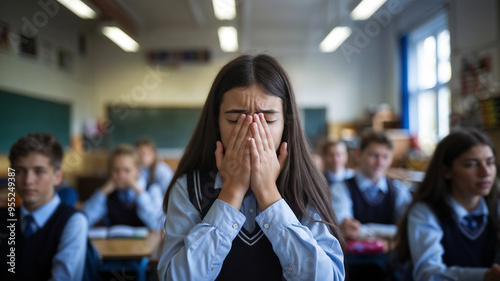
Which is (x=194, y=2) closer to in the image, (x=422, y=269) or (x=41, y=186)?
(x=41, y=186)

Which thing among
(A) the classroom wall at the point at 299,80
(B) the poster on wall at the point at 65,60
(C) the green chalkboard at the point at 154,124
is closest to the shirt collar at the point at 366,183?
(B) the poster on wall at the point at 65,60

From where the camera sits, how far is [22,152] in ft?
4.38

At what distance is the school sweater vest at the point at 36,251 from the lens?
1.29 metres

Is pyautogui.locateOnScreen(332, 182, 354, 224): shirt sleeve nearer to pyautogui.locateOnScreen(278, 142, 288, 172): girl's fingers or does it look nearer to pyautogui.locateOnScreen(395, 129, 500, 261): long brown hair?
pyautogui.locateOnScreen(395, 129, 500, 261): long brown hair

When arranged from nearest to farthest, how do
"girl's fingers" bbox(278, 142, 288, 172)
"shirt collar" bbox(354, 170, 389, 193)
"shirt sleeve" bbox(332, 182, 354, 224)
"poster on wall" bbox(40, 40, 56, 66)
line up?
"girl's fingers" bbox(278, 142, 288, 172), "shirt sleeve" bbox(332, 182, 354, 224), "shirt collar" bbox(354, 170, 389, 193), "poster on wall" bbox(40, 40, 56, 66)

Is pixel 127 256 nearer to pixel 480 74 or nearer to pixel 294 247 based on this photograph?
pixel 294 247

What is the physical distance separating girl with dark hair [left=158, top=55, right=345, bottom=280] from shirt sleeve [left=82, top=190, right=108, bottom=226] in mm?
1846

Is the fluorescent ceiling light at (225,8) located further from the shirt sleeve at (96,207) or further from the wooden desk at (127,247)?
the wooden desk at (127,247)

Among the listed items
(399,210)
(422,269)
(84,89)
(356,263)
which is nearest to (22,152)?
(422,269)

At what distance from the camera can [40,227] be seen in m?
1.35

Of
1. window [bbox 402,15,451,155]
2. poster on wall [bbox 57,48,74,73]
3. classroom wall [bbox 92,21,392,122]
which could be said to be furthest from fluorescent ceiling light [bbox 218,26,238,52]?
window [bbox 402,15,451,155]

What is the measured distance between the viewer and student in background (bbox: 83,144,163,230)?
8.58ft

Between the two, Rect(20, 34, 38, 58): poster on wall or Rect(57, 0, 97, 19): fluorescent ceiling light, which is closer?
Rect(57, 0, 97, 19): fluorescent ceiling light

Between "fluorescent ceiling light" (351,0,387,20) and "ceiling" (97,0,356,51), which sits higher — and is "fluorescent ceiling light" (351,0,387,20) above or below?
below
